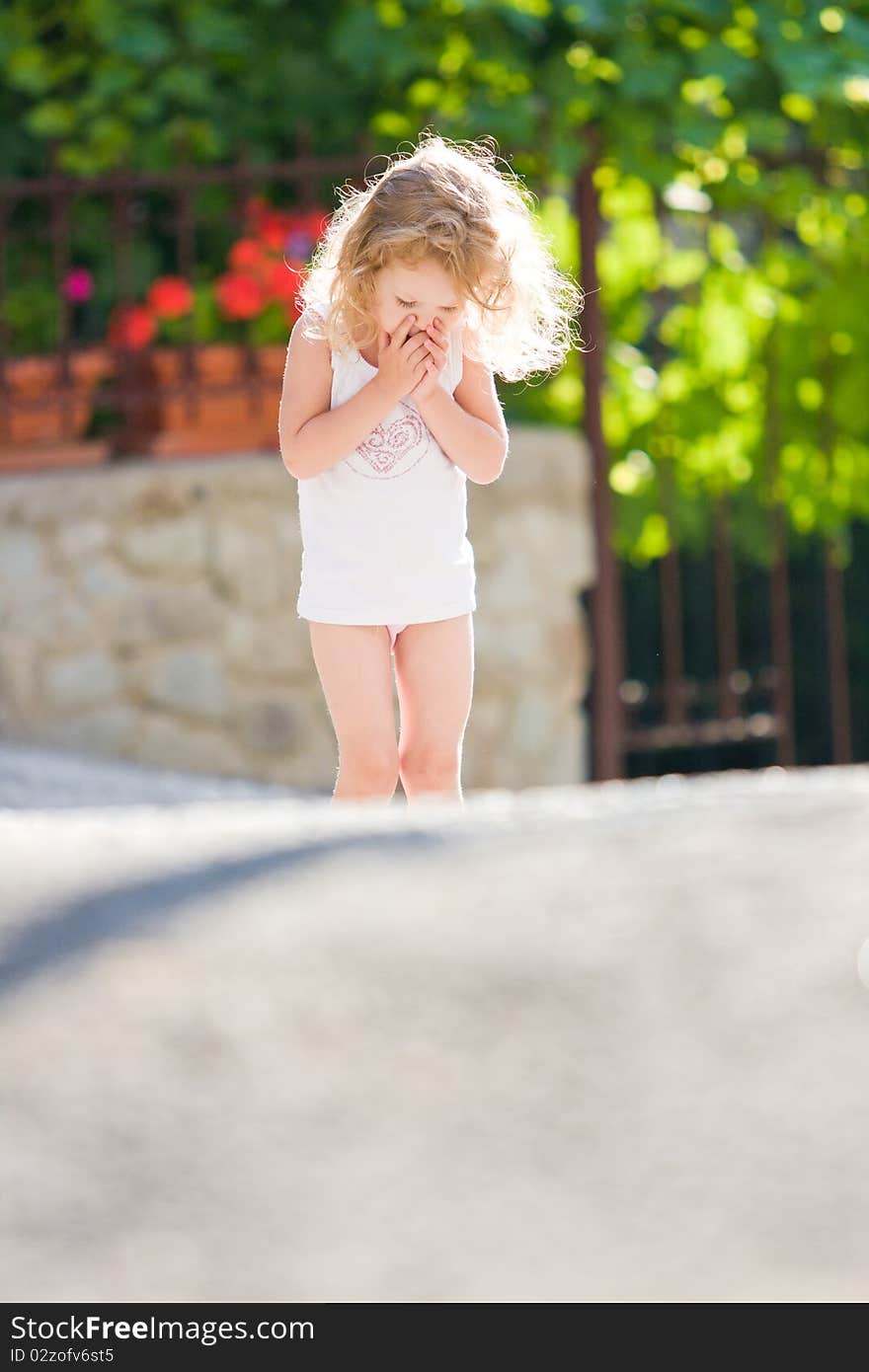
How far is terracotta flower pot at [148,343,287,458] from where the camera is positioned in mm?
5043

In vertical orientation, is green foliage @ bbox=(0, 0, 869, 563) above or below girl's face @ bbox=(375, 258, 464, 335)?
above

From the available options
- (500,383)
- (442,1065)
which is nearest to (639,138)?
(500,383)

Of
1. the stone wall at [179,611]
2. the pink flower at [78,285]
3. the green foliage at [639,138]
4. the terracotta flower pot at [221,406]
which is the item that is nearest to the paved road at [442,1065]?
the stone wall at [179,611]

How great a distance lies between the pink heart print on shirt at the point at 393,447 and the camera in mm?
2592

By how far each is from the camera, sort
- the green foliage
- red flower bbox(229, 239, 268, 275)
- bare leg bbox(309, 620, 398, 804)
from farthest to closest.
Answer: red flower bbox(229, 239, 268, 275) < the green foliage < bare leg bbox(309, 620, 398, 804)

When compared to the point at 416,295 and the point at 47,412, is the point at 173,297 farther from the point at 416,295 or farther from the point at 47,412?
the point at 416,295

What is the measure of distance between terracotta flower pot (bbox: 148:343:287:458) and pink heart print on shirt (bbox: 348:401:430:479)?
97.1 inches

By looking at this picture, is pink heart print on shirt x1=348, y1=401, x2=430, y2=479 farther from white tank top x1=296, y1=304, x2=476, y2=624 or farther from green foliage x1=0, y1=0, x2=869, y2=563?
green foliage x1=0, y1=0, x2=869, y2=563

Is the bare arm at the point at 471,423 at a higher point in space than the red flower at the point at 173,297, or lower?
lower

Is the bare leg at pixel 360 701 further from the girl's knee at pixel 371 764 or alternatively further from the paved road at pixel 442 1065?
the paved road at pixel 442 1065

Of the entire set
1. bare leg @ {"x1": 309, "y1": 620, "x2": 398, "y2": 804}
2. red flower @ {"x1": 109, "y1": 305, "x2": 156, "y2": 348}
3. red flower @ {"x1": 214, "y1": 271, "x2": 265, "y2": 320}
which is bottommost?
bare leg @ {"x1": 309, "y1": 620, "x2": 398, "y2": 804}

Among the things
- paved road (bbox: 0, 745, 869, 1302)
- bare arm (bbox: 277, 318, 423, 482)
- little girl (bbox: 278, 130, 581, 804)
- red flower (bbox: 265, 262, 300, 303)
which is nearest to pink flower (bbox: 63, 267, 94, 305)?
red flower (bbox: 265, 262, 300, 303)

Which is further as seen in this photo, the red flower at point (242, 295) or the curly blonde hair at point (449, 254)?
the red flower at point (242, 295)
